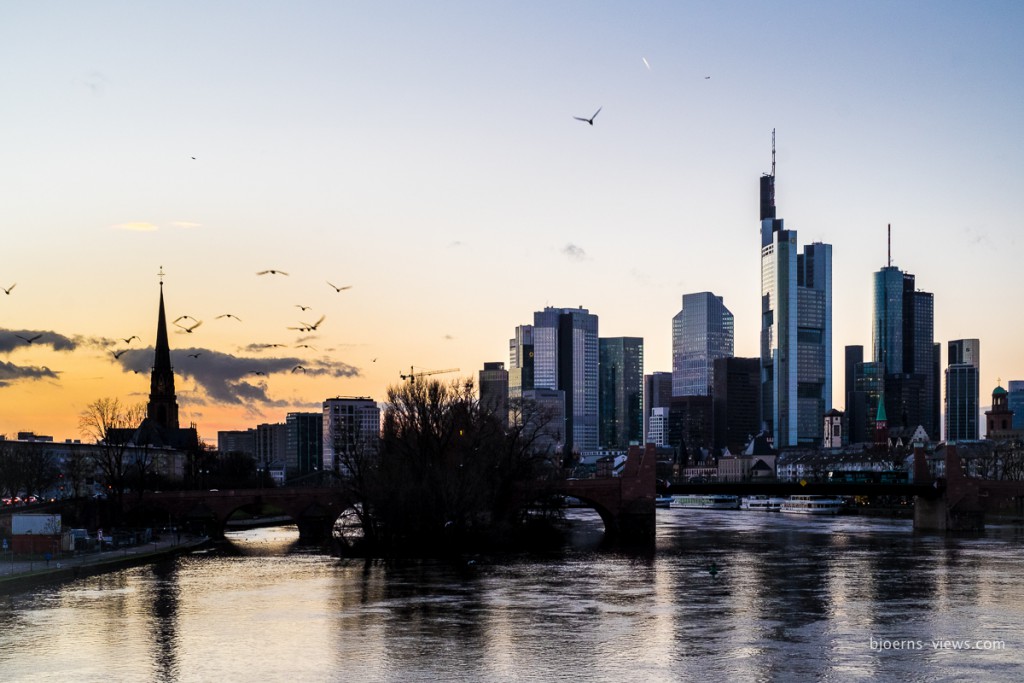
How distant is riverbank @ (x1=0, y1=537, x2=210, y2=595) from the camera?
7325 cm

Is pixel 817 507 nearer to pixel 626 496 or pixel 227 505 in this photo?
pixel 626 496

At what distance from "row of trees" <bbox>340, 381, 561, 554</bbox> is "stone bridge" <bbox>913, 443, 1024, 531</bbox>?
49.8 m

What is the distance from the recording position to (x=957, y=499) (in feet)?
450

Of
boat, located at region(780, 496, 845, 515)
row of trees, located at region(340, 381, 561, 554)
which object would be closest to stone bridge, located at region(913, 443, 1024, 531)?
boat, located at region(780, 496, 845, 515)

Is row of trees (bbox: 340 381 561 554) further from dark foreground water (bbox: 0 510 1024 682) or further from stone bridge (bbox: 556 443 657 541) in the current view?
stone bridge (bbox: 556 443 657 541)

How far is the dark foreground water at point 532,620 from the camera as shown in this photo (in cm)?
4647

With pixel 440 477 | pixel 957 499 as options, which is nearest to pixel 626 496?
pixel 440 477

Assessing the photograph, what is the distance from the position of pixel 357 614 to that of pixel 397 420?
4623 cm

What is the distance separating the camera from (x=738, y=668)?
151 feet

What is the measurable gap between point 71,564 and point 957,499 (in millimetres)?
95791

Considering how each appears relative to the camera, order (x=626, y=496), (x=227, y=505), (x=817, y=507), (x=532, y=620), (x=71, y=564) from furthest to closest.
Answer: (x=817, y=507) < (x=227, y=505) < (x=626, y=496) < (x=71, y=564) < (x=532, y=620)

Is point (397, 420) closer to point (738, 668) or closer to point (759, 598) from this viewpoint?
point (759, 598)

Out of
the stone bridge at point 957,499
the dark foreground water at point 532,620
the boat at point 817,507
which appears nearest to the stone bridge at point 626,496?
the dark foreground water at point 532,620

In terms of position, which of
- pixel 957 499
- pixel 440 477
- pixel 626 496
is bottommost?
pixel 957 499
